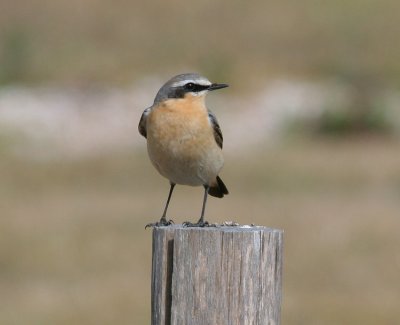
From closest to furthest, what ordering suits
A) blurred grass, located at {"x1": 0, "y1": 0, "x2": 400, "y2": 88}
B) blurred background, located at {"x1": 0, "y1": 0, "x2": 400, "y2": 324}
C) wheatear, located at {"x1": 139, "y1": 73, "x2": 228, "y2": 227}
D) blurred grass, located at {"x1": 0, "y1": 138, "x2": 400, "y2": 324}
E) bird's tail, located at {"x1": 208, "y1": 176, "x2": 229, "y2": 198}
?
wheatear, located at {"x1": 139, "y1": 73, "x2": 228, "y2": 227} < bird's tail, located at {"x1": 208, "y1": 176, "x2": 229, "y2": 198} < blurred grass, located at {"x1": 0, "y1": 138, "x2": 400, "y2": 324} < blurred background, located at {"x1": 0, "y1": 0, "x2": 400, "y2": 324} < blurred grass, located at {"x1": 0, "y1": 0, "x2": 400, "y2": 88}

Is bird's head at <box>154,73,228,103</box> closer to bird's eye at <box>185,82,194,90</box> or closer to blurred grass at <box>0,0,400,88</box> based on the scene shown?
bird's eye at <box>185,82,194,90</box>

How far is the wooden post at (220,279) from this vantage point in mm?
4758

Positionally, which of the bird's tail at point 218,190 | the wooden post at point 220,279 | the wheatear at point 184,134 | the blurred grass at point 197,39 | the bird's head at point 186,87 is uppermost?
the blurred grass at point 197,39

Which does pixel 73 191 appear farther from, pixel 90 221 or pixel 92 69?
pixel 92 69

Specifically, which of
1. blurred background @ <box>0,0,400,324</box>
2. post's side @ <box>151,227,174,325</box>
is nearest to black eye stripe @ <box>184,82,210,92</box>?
post's side @ <box>151,227,174,325</box>

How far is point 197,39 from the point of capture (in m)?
35.7

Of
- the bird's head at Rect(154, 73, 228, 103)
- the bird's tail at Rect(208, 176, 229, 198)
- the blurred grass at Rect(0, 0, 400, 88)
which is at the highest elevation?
the blurred grass at Rect(0, 0, 400, 88)

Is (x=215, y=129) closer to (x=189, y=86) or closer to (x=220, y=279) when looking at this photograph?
(x=189, y=86)

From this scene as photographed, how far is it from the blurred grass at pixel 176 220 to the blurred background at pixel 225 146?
0.04 meters

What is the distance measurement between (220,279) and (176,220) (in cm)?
1191

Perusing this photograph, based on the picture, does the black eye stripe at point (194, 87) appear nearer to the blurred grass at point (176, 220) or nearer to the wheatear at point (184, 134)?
the wheatear at point (184, 134)

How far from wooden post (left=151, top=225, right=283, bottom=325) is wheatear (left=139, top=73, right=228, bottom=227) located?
262 cm

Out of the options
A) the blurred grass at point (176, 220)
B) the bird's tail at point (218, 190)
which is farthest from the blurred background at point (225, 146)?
the bird's tail at point (218, 190)

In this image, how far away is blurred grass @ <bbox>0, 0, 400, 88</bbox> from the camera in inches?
1270
